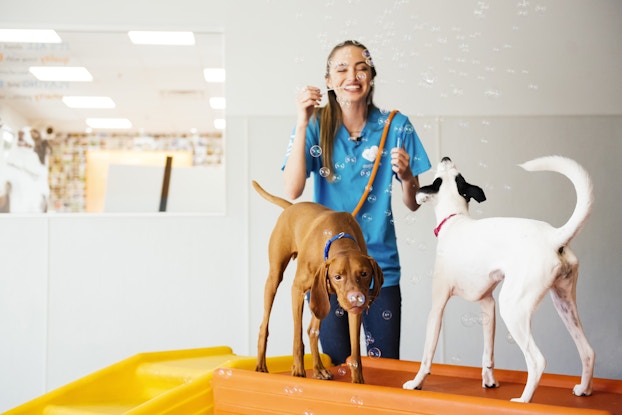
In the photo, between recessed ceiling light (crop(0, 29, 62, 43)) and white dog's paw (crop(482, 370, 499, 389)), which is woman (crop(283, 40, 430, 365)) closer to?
white dog's paw (crop(482, 370, 499, 389))

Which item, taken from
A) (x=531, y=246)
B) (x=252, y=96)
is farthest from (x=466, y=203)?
(x=252, y=96)

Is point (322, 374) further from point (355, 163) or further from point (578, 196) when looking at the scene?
point (578, 196)

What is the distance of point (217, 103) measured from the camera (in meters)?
3.58

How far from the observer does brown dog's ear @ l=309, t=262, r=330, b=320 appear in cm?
128

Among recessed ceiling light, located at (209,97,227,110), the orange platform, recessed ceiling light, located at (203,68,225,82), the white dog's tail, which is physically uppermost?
recessed ceiling light, located at (203,68,225,82)

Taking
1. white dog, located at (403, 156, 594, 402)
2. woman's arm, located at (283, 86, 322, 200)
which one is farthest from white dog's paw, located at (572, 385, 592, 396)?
woman's arm, located at (283, 86, 322, 200)

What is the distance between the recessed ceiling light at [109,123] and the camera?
3594mm

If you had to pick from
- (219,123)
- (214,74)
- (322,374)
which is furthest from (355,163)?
(214,74)

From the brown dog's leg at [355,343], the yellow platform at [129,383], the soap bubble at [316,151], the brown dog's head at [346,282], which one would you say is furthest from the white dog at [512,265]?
the yellow platform at [129,383]

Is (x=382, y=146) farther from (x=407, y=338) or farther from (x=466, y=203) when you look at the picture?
(x=407, y=338)

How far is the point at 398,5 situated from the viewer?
347 centimetres

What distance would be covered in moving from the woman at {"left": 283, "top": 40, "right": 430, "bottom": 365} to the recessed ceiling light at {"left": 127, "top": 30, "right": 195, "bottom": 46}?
200 centimetres

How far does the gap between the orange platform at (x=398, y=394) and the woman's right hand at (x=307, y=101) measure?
0.62 meters

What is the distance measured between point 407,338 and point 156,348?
4.17 feet
